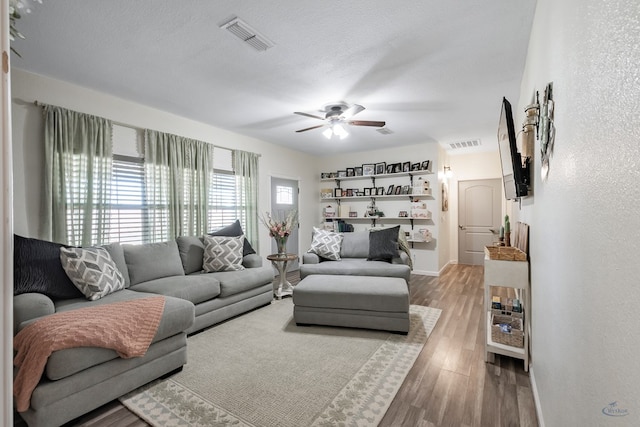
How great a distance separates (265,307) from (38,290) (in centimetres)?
218

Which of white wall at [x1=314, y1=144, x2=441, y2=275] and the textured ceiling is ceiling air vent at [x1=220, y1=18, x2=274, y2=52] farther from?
white wall at [x1=314, y1=144, x2=441, y2=275]

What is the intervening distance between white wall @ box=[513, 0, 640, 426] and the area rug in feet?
3.45

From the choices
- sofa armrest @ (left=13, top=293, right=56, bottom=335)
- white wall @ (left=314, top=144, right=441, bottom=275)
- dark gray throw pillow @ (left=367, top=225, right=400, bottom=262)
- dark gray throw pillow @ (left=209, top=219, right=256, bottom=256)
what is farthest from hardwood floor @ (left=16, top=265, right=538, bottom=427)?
white wall @ (left=314, top=144, right=441, bottom=275)

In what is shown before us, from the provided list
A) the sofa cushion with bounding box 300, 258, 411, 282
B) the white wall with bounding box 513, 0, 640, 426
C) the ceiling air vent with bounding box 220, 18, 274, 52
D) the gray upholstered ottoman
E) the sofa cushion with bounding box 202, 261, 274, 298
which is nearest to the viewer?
the white wall with bounding box 513, 0, 640, 426

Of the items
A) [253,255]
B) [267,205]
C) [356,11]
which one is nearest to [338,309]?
[253,255]

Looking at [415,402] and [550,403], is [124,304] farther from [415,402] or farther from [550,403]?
[550,403]

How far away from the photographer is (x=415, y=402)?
1.89 meters

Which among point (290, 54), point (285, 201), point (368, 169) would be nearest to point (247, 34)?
point (290, 54)

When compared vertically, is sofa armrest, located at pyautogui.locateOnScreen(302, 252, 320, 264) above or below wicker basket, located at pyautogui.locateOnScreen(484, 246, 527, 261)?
below

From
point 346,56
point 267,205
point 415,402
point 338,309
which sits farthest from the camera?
point 267,205

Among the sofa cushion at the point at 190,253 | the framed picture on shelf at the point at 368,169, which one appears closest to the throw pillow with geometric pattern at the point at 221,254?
the sofa cushion at the point at 190,253

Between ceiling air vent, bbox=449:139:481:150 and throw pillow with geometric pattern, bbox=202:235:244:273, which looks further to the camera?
ceiling air vent, bbox=449:139:481:150

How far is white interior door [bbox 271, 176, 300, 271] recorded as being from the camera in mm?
5660

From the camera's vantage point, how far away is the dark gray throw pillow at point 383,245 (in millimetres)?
4207
